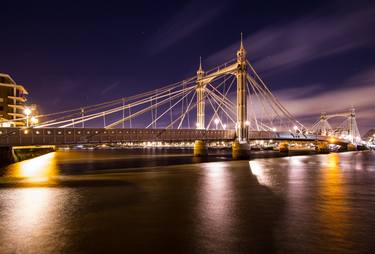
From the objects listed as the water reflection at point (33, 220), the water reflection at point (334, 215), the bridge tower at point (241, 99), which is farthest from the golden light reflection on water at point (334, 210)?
the bridge tower at point (241, 99)

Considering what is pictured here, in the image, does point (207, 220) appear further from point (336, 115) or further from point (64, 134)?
point (336, 115)

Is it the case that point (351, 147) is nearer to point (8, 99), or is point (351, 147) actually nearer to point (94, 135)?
point (94, 135)

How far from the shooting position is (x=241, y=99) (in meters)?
59.1

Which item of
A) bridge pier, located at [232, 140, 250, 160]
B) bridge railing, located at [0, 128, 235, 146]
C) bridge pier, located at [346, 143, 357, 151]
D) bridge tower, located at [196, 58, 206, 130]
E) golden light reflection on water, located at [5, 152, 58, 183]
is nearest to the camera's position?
golden light reflection on water, located at [5, 152, 58, 183]

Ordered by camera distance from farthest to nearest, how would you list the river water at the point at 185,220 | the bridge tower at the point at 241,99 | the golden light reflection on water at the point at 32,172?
the bridge tower at the point at 241,99
the golden light reflection on water at the point at 32,172
the river water at the point at 185,220

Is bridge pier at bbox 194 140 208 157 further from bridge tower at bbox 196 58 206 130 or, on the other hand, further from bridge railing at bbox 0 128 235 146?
bridge railing at bbox 0 128 235 146

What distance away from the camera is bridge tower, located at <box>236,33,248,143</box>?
5838cm

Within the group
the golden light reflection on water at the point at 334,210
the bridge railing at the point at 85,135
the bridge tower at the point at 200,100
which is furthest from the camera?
the bridge tower at the point at 200,100

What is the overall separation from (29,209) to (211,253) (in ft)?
34.9

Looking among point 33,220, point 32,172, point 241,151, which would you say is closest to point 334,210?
point 33,220

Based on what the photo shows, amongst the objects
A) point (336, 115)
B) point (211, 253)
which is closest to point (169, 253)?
point (211, 253)

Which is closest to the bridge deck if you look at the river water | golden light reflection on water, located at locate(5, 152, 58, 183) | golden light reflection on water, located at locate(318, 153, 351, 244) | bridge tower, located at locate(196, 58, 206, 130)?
golden light reflection on water, located at locate(5, 152, 58, 183)

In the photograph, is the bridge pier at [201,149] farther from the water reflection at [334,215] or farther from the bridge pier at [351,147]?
the bridge pier at [351,147]

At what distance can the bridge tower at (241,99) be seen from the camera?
58.4 meters
